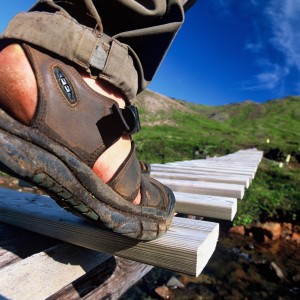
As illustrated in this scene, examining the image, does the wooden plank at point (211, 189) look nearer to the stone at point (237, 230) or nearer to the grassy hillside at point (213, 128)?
the stone at point (237, 230)

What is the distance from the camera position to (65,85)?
2.81ft

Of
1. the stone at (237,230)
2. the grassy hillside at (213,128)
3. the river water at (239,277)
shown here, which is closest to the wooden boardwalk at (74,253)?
the river water at (239,277)

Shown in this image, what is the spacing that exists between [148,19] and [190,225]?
Answer: 2.71 ft

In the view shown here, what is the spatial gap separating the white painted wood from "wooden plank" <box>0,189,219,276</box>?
0.06 m

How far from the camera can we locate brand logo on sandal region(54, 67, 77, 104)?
85 centimetres

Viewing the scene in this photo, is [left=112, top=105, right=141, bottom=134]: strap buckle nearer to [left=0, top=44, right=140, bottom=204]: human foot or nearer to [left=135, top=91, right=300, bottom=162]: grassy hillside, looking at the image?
[left=0, top=44, right=140, bottom=204]: human foot

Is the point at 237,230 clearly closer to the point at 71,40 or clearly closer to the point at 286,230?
the point at 286,230

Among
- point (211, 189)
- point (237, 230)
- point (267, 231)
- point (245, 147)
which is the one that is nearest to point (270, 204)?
point (267, 231)

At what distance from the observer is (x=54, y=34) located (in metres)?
0.87

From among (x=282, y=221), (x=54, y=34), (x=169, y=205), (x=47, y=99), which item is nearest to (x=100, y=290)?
(x=169, y=205)

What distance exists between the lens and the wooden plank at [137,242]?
38.2 inches

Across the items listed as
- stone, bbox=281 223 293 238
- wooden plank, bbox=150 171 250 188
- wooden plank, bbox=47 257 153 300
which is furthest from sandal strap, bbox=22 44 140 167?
stone, bbox=281 223 293 238

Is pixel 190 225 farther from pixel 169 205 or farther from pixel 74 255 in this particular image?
pixel 74 255

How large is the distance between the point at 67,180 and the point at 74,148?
10cm
